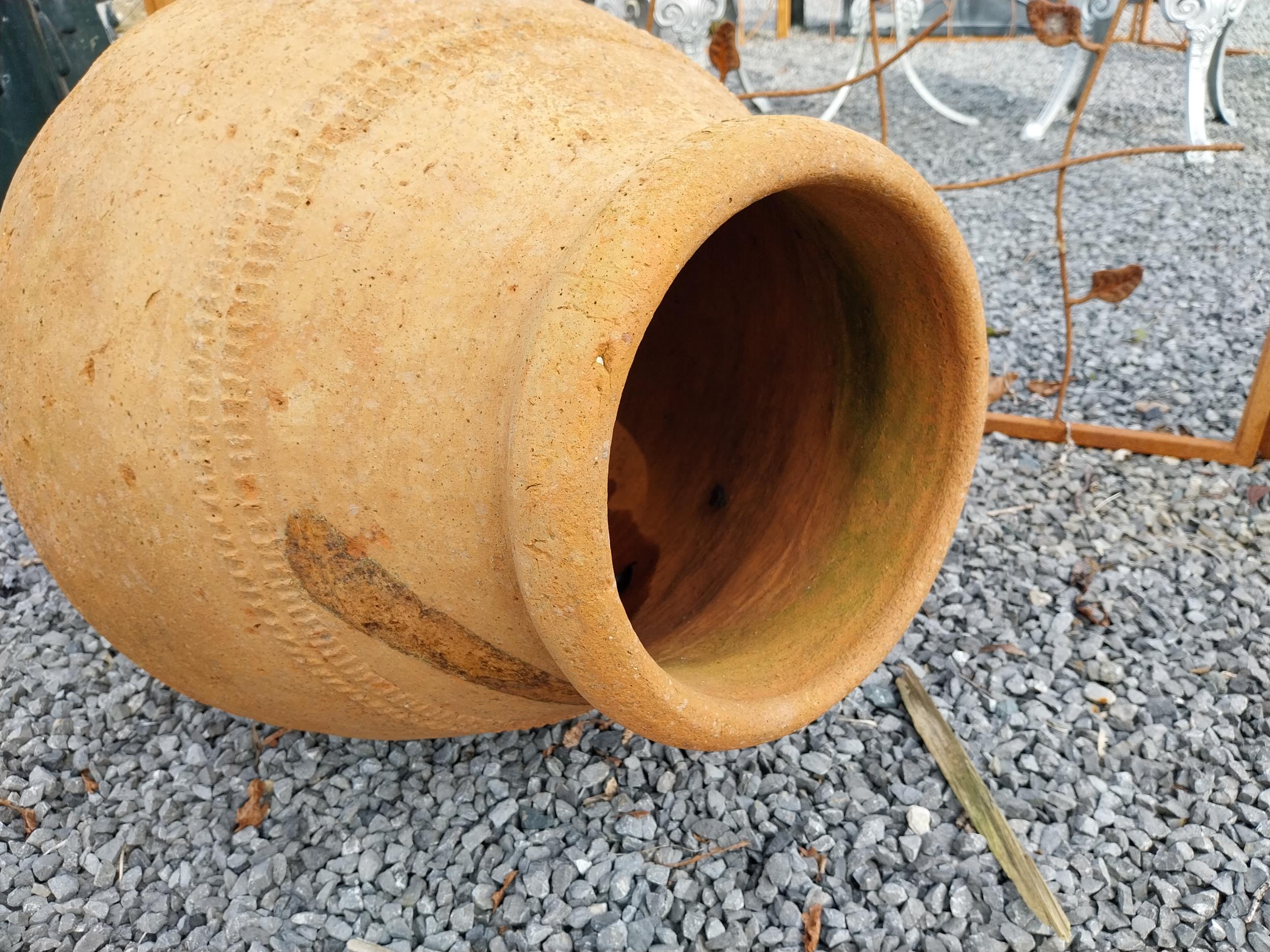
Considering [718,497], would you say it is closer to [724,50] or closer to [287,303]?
[287,303]

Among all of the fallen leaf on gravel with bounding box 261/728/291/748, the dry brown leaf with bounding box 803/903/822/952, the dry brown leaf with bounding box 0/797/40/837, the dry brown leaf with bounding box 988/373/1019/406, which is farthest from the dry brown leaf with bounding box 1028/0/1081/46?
the dry brown leaf with bounding box 0/797/40/837

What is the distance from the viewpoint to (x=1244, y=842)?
5.84ft

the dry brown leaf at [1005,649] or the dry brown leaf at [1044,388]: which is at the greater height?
the dry brown leaf at [1005,649]

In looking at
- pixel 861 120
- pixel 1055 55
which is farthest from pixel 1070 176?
pixel 1055 55

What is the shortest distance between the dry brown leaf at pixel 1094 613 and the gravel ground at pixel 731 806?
0.02 m

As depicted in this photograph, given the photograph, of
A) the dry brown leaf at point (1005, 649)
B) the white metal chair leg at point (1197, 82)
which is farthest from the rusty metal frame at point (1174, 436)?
the white metal chair leg at point (1197, 82)

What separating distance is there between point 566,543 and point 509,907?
890 mm

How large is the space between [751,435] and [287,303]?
3.51ft

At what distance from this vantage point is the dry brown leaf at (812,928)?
161cm

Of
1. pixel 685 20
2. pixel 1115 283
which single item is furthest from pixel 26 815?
pixel 685 20

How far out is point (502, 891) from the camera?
1678mm

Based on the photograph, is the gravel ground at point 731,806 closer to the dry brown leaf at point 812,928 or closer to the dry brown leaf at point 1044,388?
the dry brown leaf at point 812,928

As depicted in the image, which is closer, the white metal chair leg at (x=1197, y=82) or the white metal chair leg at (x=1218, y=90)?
the white metal chair leg at (x=1197, y=82)

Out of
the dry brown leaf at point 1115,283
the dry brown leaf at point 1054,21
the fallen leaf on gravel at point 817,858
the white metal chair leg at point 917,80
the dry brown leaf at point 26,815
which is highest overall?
the dry brown leaf at point 1054,21
